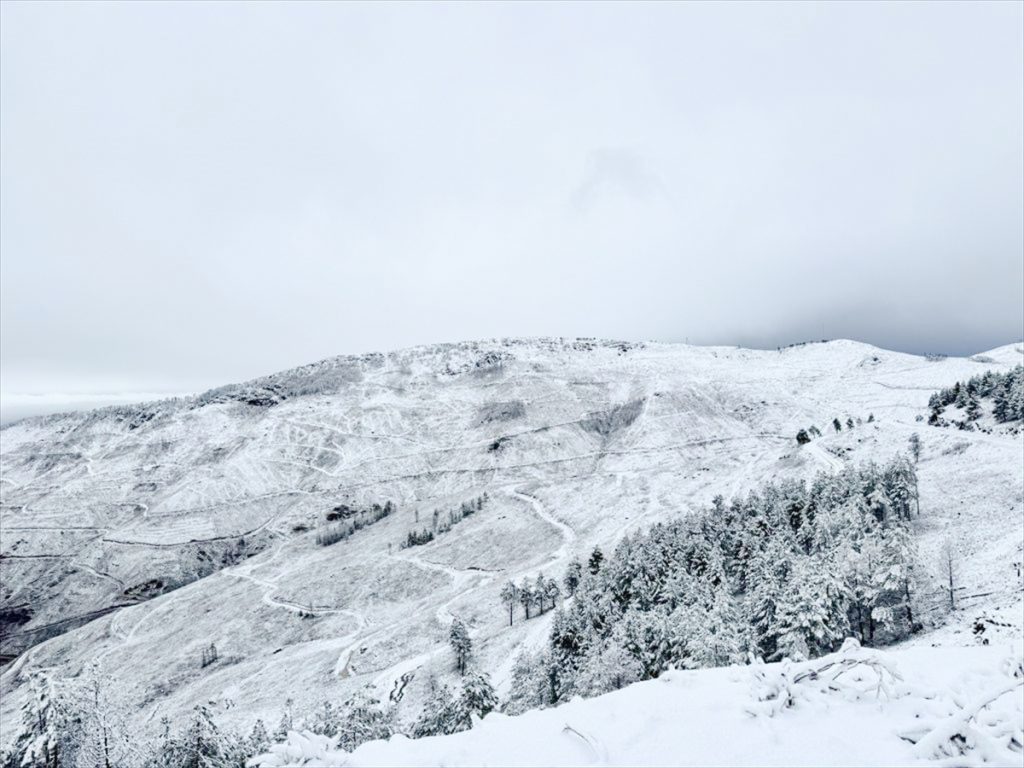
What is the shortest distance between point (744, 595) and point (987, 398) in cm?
9958

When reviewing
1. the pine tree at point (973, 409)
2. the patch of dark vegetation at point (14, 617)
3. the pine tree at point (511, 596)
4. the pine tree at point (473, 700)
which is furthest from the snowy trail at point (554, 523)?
the patch of dark vegetation at point (14, 617)

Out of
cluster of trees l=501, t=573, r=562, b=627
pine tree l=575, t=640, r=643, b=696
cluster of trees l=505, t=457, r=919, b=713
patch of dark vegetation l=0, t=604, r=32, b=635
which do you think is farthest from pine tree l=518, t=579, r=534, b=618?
patch of dark vegetation l=0, t=604, r=32, b=635

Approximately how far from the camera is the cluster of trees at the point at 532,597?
283 ft

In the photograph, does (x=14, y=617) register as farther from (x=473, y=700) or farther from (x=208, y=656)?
(x=473, y=700)

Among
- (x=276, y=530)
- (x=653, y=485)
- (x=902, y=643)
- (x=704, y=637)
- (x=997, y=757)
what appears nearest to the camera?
(x=997, y=757)

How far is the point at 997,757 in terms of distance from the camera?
15.2ft

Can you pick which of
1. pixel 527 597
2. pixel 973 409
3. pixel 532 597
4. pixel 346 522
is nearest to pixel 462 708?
pixel 527 597

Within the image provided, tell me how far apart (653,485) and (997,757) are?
506ft

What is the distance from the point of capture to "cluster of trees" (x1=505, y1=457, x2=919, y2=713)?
4212 centimetres

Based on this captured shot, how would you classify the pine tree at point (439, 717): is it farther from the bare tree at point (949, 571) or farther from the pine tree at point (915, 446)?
the pine tree at point (915, 446)

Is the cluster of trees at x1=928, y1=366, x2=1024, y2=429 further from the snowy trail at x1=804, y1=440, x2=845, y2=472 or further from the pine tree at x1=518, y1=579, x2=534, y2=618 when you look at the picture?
the pine tree at x1=518, y1=579, x2=534, y2=618

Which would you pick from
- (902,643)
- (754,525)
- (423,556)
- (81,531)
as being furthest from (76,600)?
(902,643)

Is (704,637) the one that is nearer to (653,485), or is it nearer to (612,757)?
(612,757)

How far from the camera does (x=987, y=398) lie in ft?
392
